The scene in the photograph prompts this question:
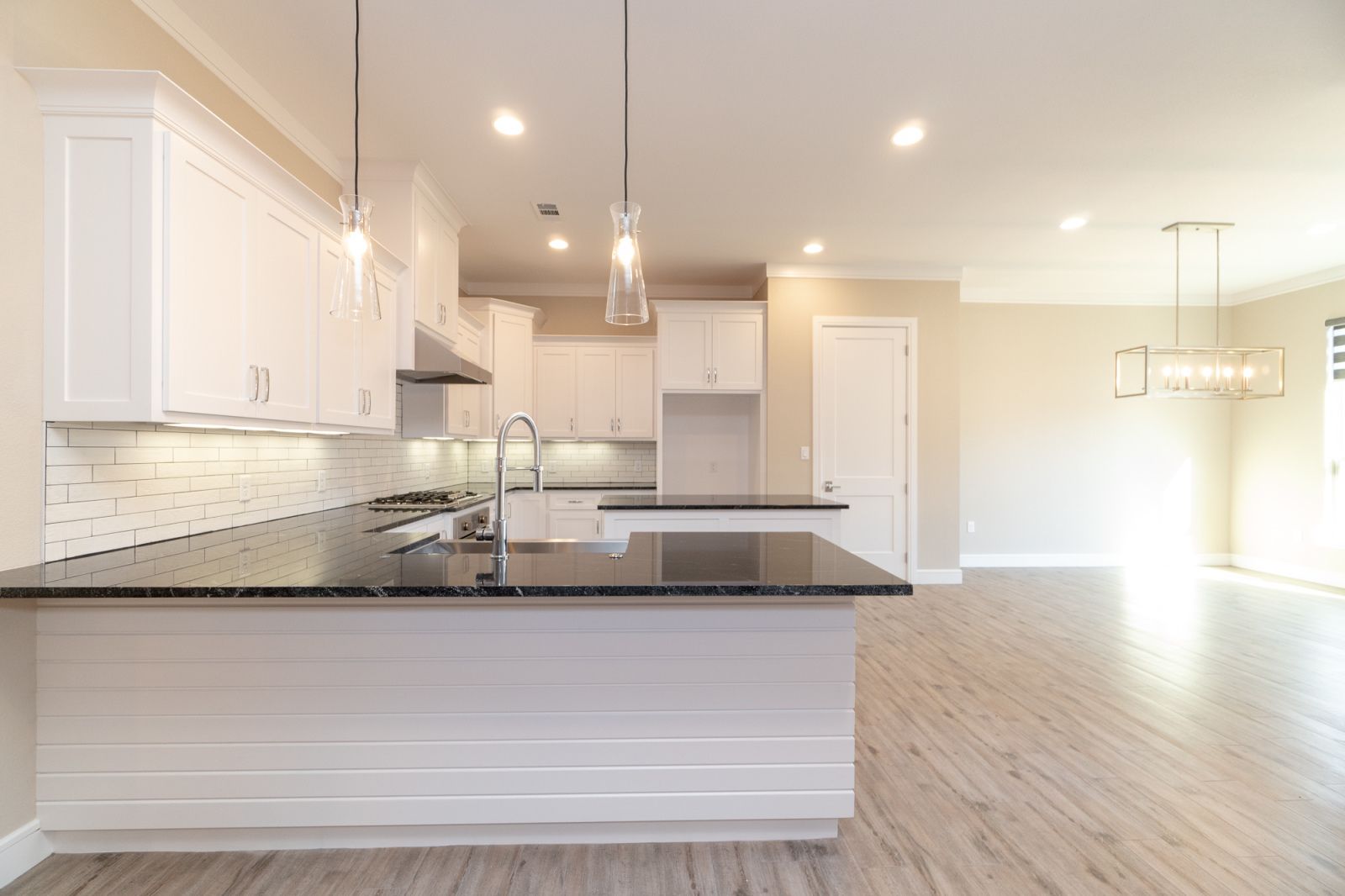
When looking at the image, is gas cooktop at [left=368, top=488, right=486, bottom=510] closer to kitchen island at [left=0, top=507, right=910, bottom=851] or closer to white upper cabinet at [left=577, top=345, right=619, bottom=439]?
white upper cabinet at [left=577, top=345, right=619, bottom=439]

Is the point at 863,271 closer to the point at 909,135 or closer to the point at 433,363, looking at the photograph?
the point at 909,135

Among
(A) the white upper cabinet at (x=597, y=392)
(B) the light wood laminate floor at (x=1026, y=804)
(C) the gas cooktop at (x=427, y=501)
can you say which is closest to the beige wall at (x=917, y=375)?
(A) the white upper cabinet at (x=597, y=392)

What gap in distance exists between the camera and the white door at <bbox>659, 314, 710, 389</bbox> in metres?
5.64

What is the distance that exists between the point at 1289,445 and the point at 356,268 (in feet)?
26.4

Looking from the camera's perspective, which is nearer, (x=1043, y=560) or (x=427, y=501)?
(x=427, y=501)

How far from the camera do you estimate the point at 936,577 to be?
5.67 m

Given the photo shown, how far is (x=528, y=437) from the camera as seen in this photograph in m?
6.16

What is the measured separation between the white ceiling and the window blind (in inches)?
45.8

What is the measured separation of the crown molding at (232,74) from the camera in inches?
89.7

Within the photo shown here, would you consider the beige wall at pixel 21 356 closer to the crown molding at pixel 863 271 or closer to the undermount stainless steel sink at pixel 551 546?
the undermount stainless steel sink at pixel 551 546

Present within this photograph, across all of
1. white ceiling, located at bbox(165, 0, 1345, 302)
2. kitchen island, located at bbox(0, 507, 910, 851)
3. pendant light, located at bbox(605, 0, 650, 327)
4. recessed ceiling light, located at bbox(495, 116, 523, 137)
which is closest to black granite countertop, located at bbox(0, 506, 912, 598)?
kitchen island, located at bbox(0, 507, 910, 851)

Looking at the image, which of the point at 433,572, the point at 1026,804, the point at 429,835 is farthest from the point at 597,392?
the point at 1026,804

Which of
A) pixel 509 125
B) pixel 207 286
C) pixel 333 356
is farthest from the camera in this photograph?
pixel 509 125

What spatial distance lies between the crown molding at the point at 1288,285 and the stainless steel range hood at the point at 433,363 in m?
7.36
